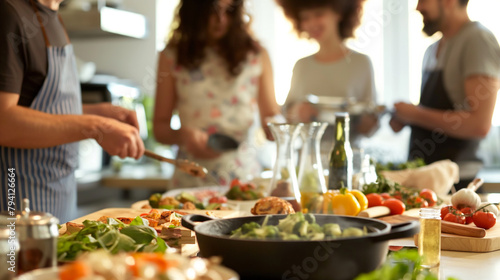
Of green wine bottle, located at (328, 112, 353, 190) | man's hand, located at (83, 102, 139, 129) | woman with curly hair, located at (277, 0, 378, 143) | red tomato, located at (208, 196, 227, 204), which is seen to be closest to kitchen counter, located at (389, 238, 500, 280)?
green wine bottle, located at (328, 112, 353, 190)

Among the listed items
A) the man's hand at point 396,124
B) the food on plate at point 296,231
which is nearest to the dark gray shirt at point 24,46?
the food on plate at point 296,231

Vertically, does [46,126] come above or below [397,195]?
above

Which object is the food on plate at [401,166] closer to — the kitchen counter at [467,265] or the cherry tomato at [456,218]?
the cherry tomato at [456,218]

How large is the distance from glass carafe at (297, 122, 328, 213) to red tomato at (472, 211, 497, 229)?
1.10 feet

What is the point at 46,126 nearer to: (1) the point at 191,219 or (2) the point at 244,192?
(2) the point at 244,192

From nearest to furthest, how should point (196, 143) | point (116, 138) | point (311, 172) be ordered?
1. point (311, 172)
2. point (116, 138)
3. point (196, 143)

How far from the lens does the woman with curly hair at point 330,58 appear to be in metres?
2.75

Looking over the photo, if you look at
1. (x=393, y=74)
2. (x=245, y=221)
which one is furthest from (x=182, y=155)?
(x=393, y=74)

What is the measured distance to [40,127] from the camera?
1.52m

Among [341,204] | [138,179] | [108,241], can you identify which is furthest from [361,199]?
[138,179]

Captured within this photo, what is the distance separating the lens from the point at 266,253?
2.49 ft

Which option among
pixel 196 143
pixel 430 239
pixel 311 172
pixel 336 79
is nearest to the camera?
pixel 430 239

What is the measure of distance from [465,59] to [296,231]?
5.54 ft

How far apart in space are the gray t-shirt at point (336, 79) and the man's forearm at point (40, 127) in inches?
51.8
